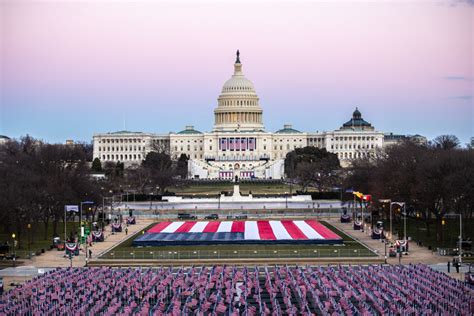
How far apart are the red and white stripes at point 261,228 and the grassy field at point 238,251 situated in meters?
4.16

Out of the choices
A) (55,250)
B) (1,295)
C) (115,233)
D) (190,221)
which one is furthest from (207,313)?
(190,221)

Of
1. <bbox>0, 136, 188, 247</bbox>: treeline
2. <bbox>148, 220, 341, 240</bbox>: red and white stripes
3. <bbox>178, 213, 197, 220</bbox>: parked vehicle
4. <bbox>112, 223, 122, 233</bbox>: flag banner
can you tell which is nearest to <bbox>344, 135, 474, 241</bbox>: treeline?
<bbox>148, 220, 341, 240</bbox>: red and white stripes

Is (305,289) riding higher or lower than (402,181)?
lower

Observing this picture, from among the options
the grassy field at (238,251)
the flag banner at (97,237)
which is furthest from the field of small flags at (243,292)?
the flag banner at (97,237)

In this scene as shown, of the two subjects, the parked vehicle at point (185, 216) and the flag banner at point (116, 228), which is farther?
the parked vehicle at point (185, 216)

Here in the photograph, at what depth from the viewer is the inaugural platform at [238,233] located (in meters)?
64.2

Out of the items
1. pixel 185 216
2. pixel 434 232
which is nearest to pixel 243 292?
pixel 434 232

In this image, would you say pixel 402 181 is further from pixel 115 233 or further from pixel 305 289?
pixel 305 289

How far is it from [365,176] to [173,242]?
129 ft

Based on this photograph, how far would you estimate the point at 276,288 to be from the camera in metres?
42.1

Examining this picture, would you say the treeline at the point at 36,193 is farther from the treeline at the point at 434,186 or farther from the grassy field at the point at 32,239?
the treeline at the point at 434,186

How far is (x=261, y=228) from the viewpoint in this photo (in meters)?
75.0

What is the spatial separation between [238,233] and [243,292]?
28.8 m

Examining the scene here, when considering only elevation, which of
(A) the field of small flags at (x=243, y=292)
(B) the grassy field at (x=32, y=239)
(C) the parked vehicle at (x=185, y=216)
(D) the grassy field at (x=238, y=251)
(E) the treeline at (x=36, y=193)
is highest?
(E) the treeline at (x=36, y=193)
